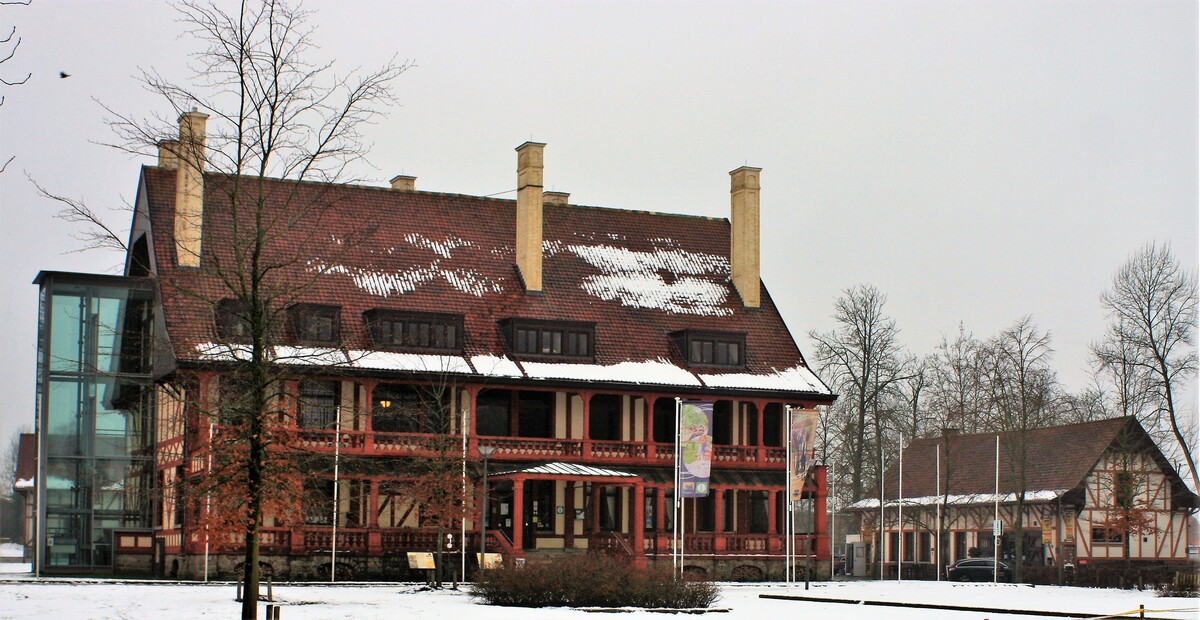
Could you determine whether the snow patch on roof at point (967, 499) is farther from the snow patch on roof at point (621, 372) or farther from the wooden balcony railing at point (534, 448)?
the snow patch on roof at point (621, 372)

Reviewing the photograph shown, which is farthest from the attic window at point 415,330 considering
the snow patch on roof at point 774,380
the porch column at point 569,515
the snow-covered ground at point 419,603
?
the snow-covered ground at point 419,603

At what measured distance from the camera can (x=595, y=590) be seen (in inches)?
1423

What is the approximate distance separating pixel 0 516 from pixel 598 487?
110 meters

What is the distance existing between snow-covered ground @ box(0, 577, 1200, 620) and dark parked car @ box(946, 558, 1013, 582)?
14322mm

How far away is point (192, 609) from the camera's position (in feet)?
108

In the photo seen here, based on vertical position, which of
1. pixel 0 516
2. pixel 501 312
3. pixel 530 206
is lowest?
pixel 0 516

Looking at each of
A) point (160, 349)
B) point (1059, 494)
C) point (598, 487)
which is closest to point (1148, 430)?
point (1059, 494)

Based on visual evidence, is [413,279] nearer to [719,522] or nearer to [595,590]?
[719,522]

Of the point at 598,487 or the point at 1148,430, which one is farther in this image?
the point at 1148,430

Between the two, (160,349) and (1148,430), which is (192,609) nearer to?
(160,349)

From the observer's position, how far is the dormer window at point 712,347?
188ft

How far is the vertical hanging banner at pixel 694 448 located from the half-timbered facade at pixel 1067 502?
645 inches

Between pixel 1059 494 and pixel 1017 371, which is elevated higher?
pixel 1017 371

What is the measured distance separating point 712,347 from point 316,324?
1425cm
